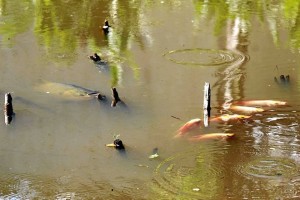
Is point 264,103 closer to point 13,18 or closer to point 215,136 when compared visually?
point 215,136

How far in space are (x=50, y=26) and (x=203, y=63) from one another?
3.80 metres

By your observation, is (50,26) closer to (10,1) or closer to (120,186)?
(10,1)

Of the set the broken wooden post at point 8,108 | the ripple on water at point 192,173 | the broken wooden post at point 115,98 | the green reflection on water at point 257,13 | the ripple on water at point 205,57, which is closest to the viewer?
the ripple on water at point 192,173

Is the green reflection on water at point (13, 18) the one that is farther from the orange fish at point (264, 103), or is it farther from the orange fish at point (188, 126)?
the orange fish at point (264, 103)

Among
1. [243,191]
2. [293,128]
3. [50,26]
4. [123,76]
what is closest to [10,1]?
[50,26]

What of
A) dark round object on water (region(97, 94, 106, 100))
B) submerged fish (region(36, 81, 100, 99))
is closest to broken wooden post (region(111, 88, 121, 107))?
dark round object on water (region(97, 94, 106, 100))

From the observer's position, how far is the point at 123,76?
34.7 ft

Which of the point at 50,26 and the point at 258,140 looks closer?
the point at 258,140

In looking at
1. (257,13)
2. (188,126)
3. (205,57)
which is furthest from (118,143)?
(257,13)

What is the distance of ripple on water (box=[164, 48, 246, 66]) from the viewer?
11.0 metres

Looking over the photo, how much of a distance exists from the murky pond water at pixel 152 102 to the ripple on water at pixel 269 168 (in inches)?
0.4

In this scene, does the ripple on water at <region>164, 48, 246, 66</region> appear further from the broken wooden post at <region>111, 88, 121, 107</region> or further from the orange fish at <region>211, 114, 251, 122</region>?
the orange fish at <region>211, 114, 251, 122</region>

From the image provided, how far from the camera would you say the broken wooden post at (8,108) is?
29.5 ft

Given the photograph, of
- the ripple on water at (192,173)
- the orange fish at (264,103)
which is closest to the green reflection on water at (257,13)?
the orange fish at (264,103)
